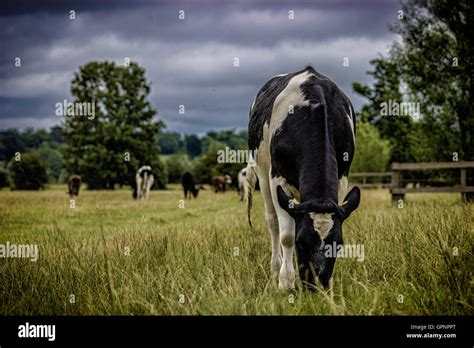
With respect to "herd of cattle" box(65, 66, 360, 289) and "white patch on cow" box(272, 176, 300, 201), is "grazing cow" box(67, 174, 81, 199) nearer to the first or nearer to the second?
"herd of cattle" box(65, 66, 360, 289)

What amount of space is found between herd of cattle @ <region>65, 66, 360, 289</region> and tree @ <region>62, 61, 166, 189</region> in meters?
29.2

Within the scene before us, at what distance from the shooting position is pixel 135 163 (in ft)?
110

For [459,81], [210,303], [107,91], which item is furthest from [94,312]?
[107,91]

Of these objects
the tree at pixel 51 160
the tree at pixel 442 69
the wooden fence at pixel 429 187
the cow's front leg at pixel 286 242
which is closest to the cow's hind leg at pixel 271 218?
the cow's front leg at pixel 286 242

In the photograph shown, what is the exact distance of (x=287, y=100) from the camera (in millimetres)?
4887

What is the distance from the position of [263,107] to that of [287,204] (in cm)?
188

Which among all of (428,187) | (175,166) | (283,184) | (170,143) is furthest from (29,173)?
(170,143)

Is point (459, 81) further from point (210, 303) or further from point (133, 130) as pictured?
point (133, 130)

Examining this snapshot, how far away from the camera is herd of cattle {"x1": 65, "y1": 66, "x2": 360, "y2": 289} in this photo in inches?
153

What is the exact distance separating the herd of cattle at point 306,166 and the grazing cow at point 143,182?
18.6m

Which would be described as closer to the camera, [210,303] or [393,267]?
[210,303]

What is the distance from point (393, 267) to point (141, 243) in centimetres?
303

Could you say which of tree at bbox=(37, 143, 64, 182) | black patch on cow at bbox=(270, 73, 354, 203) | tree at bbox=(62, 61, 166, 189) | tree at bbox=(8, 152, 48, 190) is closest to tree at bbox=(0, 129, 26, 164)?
black patch on cow at bbox=(270, 73, 354, 203)

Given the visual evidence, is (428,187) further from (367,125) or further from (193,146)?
(193,146)
